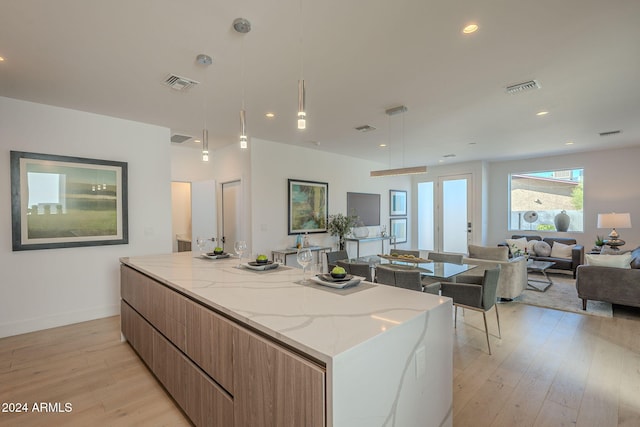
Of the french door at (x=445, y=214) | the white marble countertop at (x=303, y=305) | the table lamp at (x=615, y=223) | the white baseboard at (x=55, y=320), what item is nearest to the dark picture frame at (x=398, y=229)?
the french door at (x=445, y=214)

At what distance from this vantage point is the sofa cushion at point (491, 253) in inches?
179

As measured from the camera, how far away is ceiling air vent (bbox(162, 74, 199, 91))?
297cm

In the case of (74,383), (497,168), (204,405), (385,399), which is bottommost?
(74,383)

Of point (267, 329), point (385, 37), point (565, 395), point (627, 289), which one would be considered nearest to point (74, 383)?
point (267, 329)

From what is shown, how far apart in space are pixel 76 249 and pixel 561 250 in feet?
28.8

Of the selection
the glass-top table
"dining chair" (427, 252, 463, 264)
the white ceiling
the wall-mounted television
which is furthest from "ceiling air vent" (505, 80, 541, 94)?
the wall-mounted television

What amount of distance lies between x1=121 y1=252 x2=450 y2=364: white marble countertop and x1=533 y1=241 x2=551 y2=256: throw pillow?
650cm

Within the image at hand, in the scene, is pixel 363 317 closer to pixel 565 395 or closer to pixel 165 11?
pixel 565 395

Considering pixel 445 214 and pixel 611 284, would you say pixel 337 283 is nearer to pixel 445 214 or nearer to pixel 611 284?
pixel 611 284

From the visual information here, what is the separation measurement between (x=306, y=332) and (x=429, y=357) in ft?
2.22

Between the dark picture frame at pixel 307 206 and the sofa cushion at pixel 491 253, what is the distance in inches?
116

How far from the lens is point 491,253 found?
4652 millimetres

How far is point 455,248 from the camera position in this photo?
8523 mm

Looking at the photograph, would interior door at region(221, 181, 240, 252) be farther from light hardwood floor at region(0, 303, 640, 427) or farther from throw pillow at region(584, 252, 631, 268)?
throw pillow at region(584, 252, 631, 268)
